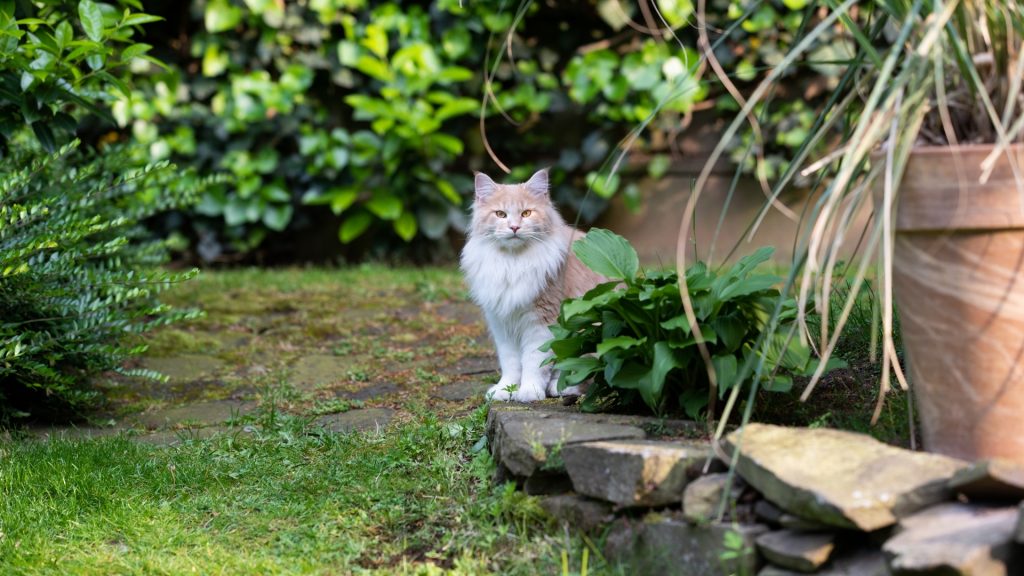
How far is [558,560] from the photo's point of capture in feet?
7.26

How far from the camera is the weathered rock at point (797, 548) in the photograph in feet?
6.08

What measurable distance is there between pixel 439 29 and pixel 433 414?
3641 mm

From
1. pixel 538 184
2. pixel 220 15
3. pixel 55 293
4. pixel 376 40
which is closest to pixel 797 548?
pixel 538 184

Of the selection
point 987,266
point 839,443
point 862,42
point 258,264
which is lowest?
point 258,264

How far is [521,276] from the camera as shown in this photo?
10.9 ft

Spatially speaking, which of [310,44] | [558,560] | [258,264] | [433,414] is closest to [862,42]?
[558,560]

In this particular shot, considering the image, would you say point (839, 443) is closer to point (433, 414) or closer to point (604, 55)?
point (433, 414)

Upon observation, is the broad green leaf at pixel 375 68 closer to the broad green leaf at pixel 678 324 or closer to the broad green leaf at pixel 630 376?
the broad green leaf at pixel 630 376

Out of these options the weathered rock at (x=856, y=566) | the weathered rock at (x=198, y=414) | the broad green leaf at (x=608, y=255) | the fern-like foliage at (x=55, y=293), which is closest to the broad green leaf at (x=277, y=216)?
the fern-like foliage at (x=55, y=293)

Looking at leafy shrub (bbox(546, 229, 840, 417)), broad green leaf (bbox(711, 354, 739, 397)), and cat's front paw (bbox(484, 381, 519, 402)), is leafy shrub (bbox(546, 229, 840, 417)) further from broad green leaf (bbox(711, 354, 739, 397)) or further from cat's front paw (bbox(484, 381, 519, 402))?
cat's front paw (bbox(484, 381, 519, 402))

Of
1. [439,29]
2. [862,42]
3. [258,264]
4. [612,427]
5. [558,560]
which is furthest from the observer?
[258,264]

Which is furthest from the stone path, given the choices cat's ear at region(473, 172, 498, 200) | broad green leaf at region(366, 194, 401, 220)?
broad green leaf at region(366, 194, 401, 220)

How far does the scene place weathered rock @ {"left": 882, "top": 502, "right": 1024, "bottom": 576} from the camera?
1.62 m

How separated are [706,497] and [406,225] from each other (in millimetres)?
4483
